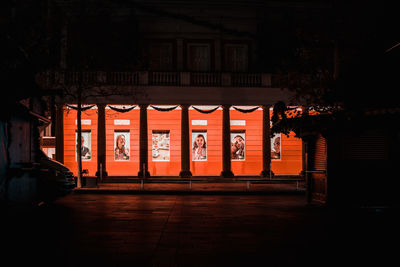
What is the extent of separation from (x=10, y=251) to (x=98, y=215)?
4.46 m

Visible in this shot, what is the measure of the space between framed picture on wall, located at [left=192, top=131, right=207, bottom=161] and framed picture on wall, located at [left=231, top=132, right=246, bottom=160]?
1.99 m

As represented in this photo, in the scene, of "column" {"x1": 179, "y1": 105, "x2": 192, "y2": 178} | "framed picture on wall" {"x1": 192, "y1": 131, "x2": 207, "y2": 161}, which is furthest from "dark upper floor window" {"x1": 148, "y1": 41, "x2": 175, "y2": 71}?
"framed picture on wall" {"x1": 192, "y1": 131, "x2": 207, "y2": 161}

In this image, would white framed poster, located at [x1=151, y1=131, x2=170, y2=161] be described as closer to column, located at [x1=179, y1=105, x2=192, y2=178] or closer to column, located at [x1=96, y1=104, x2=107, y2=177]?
column, located at [x1=179, y1=105, x2=192, y2=178]

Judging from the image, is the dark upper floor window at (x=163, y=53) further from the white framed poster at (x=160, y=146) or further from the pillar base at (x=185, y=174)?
the pillar base at (x=185, y=174)

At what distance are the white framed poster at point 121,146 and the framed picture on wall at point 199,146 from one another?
4535mm

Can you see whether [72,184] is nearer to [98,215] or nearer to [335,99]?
[98,215]

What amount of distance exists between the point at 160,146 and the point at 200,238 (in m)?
20.1

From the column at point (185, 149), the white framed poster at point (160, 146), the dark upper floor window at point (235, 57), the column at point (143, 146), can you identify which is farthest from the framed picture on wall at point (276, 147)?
A: the column at point (143, 146)

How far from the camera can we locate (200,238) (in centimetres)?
767

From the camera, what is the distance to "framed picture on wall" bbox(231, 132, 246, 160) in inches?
1099

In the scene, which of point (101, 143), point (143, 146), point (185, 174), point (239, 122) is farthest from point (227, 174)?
point (101, 143)

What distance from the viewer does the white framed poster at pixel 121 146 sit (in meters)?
27.1

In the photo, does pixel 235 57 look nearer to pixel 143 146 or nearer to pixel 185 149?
→ pixel 185 149

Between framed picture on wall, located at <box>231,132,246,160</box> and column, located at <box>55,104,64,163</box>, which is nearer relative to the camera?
column, located at <box>55,104,64,163</box>
